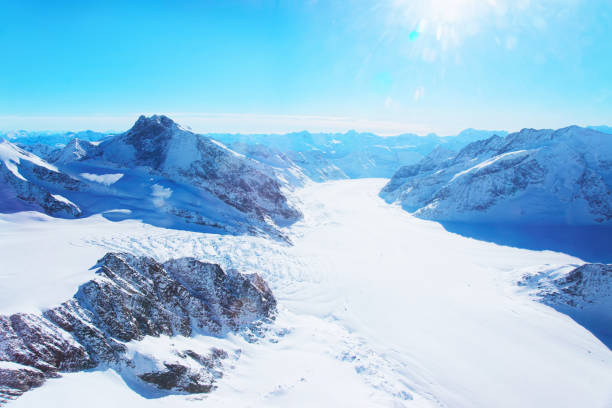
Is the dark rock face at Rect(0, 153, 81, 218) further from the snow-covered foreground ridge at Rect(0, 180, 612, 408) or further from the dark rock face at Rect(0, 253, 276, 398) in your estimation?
the dark rock face at Rect(0, 253, 276, 398)

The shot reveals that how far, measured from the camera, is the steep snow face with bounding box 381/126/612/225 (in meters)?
75.8

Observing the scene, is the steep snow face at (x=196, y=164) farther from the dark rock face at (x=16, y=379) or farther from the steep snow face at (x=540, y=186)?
the steep snow face at (x=540, y=186)

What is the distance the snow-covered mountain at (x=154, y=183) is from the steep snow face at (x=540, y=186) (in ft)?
192

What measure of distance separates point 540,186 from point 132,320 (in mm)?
107768

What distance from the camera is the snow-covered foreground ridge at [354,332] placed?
1495 centimetres

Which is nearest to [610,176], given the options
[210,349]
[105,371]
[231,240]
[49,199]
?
[231,240]

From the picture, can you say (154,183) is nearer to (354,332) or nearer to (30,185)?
(30,185)

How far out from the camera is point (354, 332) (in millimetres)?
25406

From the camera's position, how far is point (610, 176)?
81.8 meters

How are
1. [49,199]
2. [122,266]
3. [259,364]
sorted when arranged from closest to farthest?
[122,266]
[259,364]
[49,199]

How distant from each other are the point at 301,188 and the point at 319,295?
124m

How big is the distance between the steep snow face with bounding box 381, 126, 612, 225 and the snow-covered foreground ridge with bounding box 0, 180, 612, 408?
135 feet

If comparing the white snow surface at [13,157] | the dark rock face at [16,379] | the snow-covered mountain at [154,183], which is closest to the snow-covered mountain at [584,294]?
the snow-covered mountain at [154,183]

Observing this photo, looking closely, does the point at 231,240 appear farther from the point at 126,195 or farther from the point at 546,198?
the point at 546,198
